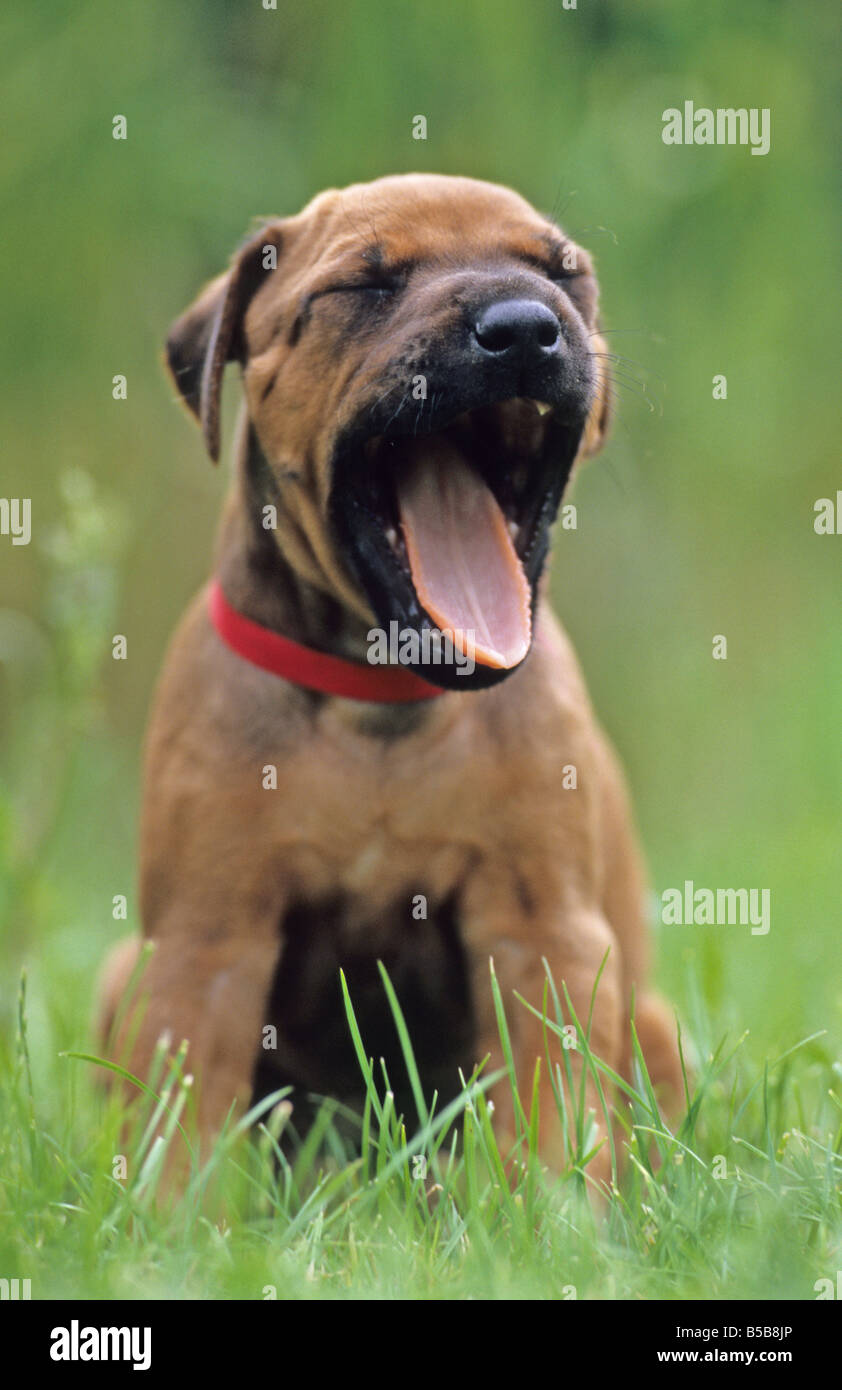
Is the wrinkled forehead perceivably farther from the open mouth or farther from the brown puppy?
the open mouth

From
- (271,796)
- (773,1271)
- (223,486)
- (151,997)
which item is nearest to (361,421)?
(271,796)

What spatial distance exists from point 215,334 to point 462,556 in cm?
68

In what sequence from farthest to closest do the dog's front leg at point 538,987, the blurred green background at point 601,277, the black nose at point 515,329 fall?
the blurred green background at point 601,277 → the dog's front leg at point 538,987 → the black nose at point 515,329

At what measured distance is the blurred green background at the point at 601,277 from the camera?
7.82 meters

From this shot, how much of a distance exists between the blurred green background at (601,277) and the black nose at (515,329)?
4.50 metres

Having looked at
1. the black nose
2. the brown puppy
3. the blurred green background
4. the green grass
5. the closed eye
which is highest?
the blurred green background

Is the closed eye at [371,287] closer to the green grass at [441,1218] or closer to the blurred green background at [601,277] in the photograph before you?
the green grass at [441,1218]

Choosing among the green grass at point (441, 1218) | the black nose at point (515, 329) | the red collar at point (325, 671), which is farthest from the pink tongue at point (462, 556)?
the green grass at point (441, 1218)

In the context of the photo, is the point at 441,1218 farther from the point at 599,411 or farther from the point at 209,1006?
the point at 599,411

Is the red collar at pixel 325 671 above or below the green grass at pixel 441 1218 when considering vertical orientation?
above

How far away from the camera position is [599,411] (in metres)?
3.41

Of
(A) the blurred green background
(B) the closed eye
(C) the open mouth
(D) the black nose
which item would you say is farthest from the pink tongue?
(A) the blurred green background

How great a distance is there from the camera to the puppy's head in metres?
2.97

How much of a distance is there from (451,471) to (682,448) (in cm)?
554
